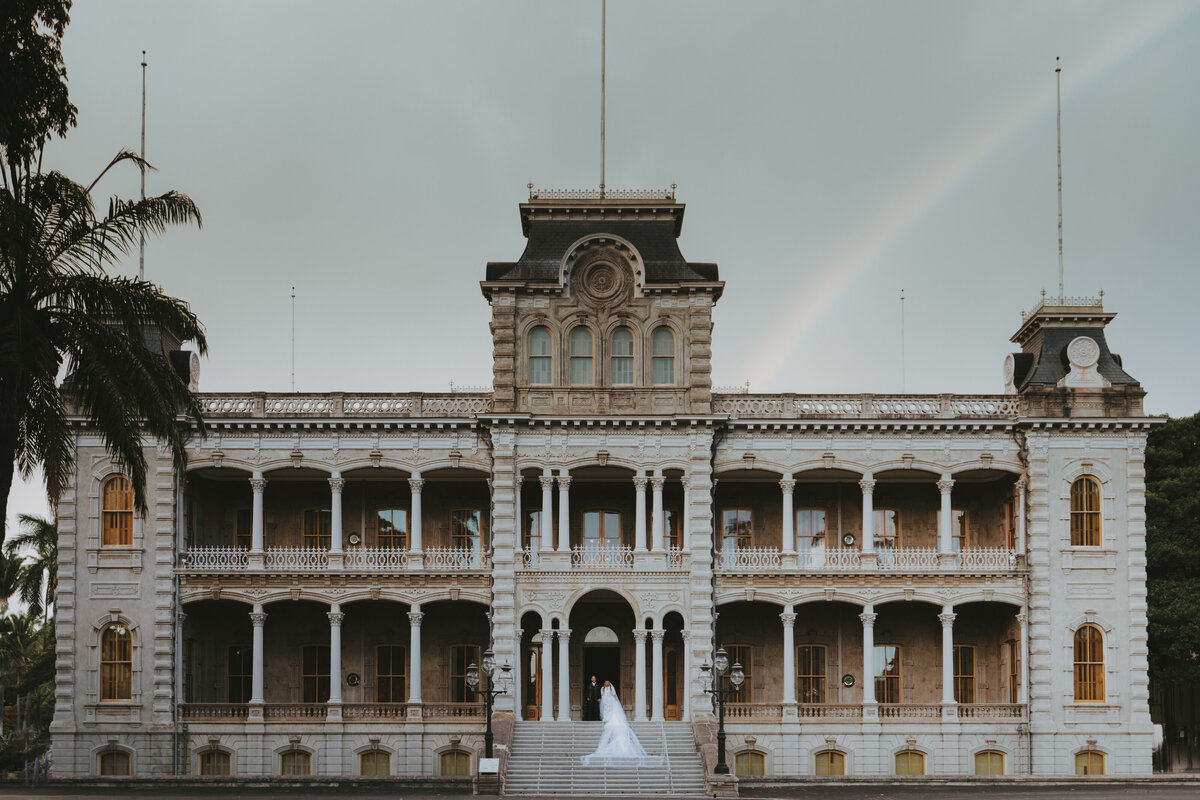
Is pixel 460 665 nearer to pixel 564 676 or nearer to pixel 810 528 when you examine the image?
pixel 564 676

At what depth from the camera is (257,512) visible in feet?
137

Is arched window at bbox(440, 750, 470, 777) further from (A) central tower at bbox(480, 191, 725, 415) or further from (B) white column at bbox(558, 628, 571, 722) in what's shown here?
(A) central tower at bbox(480, 191, 725, 415)

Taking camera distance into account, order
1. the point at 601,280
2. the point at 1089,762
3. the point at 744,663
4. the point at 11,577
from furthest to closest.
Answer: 1. the point at 11,577
2. the point at 744,663
3. the point at 601,280
4. the point at 1089,762

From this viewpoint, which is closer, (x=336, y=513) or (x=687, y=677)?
(x=687, y=677)

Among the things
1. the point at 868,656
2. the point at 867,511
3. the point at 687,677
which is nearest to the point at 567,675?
the point at 687,677

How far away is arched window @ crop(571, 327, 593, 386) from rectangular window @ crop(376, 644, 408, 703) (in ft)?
32.6

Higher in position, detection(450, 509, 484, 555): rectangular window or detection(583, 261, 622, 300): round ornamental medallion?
detection(583, 261, 622, 300): round ornamental medallion

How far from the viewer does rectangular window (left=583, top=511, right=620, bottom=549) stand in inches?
1695

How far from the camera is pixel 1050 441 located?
41.4 meters

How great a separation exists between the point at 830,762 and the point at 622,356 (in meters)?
13.1

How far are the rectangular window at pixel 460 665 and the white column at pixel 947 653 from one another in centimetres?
1383

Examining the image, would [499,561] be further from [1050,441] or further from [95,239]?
[95,239]

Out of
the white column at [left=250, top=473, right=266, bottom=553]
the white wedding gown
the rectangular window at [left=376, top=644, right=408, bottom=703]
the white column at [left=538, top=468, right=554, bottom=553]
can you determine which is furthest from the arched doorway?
the white column at [left=250, top=473, right=266, bottom=553]

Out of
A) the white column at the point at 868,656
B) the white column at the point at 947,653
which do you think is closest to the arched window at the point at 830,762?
the white column at the point at 868,656
